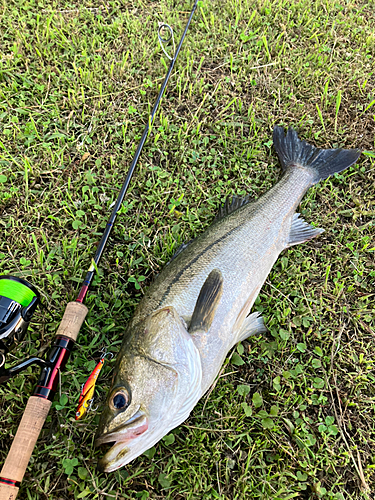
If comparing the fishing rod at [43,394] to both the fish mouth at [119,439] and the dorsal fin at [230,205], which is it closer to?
the fish mouth at [119,439]

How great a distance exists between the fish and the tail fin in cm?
2

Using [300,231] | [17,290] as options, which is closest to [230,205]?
[300,231]

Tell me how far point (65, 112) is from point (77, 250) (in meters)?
1.47

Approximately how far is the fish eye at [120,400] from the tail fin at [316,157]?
7.52 feet

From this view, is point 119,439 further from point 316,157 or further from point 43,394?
point 316,157

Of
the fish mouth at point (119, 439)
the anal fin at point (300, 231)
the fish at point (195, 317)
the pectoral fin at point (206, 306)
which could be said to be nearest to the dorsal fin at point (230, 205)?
the fish at point (195, 317)

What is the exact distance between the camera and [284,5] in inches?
158

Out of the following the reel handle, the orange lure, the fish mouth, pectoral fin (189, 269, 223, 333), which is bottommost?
the reel handle

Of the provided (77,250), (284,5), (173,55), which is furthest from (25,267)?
(284,5)

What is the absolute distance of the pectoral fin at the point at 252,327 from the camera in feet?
7.82

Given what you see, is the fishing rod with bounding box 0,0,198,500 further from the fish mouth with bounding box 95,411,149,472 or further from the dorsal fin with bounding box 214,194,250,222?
the dorsal fin with bounding box 214,194,250,222

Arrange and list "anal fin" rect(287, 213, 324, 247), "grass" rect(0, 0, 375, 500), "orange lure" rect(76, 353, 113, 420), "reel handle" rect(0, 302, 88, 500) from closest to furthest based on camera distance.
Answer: "reel handle" rect(0, 302, 88, 500) < "orange lure" rect(76, 353, 113, 420) < "grass" rect(0, 0, 375, 500) < "anal fin" rect(287, 213, 324, 247)

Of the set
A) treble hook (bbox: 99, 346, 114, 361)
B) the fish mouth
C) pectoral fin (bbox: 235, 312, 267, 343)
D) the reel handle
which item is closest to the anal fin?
pectoral fin (bbox: 235, 312, 267, 343)

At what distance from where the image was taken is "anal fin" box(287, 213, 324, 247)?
271 centimetres
